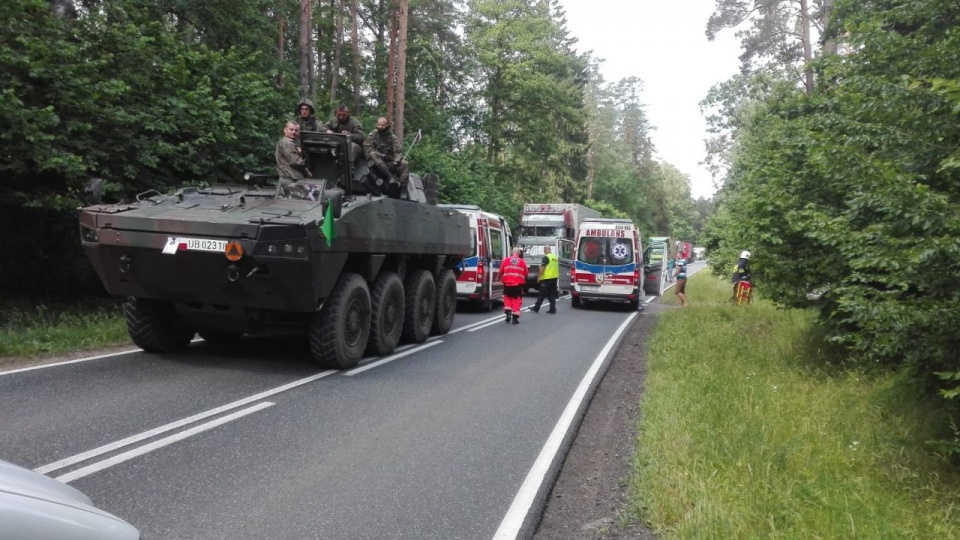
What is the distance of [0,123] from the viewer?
371 inches

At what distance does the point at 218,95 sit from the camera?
13.8 meters

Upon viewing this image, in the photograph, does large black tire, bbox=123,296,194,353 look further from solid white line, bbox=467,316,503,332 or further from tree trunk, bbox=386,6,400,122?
tree trunk, bbox=386,6,400,122

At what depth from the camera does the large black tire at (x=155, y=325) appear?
8008 millimetres

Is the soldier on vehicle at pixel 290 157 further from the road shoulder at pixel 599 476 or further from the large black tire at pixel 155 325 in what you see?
the road shoulder at pixel 599 476

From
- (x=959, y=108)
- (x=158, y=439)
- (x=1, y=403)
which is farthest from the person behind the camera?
(x=1, y=403)

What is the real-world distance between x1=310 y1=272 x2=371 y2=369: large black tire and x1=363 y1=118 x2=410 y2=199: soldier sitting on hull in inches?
83.5

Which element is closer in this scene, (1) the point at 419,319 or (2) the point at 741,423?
(2) the point at 741,423

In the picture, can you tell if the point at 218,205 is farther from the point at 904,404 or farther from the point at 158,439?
the point at 904,404

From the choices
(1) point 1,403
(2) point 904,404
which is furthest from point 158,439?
(2) point 904,404

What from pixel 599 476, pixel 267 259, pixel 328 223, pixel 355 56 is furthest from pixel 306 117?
pixel 355 56

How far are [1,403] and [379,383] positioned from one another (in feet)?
11.1

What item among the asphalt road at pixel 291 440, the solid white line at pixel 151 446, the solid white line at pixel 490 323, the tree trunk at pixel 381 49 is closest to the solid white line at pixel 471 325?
the solid white line at pixel 490 323

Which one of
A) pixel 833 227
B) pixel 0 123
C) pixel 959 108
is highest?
pixel 0 123

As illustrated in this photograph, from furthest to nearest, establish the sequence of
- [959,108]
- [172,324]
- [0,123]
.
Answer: [0,123], [172,324], [959,108]
